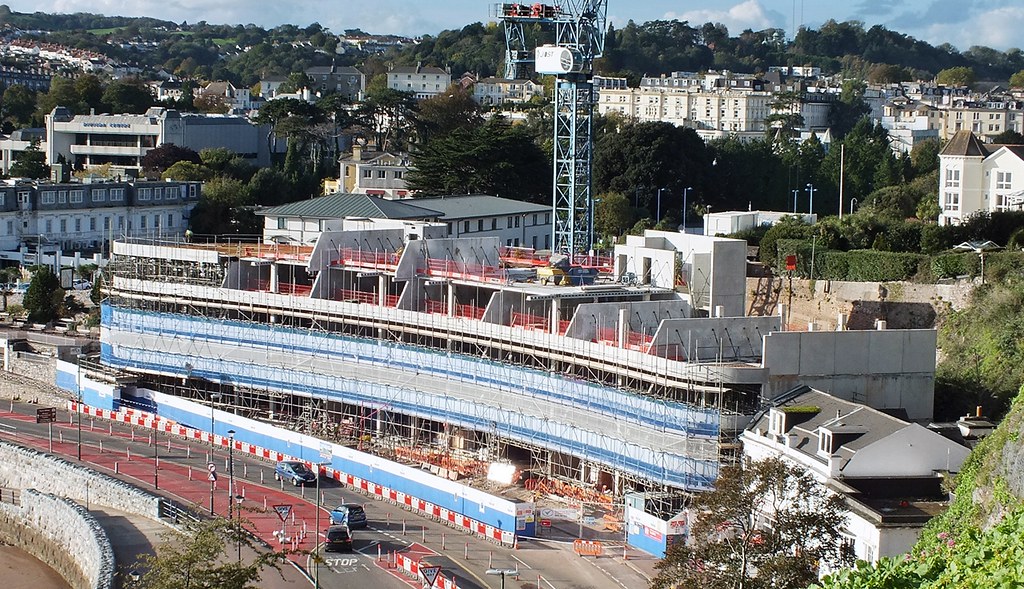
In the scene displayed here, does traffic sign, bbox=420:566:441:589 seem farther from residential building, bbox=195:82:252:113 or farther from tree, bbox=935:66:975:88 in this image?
tree, bbox=935:66:975:88

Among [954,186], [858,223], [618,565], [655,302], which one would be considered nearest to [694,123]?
[954,186]

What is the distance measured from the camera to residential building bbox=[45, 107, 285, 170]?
93.1 metres

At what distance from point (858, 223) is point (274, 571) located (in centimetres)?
2460

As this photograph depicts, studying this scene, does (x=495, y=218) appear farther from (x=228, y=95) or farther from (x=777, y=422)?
(x=228, y=95)

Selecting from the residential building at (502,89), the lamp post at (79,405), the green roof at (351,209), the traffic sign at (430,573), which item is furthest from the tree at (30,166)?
the traffic sign at (430,573)

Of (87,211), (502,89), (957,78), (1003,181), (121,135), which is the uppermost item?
(957,78)

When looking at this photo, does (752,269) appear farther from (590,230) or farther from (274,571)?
(274,571)

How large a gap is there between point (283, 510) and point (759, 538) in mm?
13182

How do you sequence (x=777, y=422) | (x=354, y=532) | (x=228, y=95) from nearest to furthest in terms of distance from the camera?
1. (x=777, y=422)
2. (x=354, y=532)
3. (x=228, y=95)

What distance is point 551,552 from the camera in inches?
1297

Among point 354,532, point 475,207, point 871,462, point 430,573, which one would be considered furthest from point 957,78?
point 430,573

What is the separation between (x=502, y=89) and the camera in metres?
137

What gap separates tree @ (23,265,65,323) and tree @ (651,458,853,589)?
39394mm

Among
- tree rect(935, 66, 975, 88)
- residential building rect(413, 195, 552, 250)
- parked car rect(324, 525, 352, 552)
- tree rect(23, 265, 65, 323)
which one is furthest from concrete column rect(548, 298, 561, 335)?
tree rect(935, 66, 975, 88)
